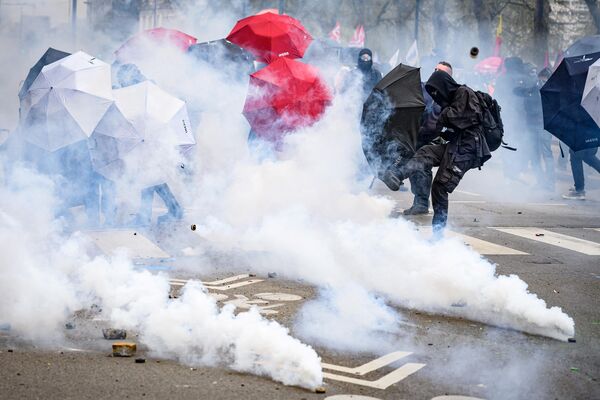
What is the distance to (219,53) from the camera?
39.0ft

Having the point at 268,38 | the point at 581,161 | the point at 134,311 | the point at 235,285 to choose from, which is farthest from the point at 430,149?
the point at 581,161

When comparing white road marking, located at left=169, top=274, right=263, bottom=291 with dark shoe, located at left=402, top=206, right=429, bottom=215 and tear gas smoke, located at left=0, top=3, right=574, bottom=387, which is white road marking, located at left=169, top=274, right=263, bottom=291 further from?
dark shoe, located at left=402, top=206, right=429, bottom=215

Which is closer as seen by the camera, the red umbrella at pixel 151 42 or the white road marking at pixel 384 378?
the white road marking at pixel 384 378

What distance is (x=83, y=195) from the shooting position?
32.4ft

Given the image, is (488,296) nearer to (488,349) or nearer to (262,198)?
(488,349)

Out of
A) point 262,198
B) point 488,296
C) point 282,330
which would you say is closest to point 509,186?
point 262,198

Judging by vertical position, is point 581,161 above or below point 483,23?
below

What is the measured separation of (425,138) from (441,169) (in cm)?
87

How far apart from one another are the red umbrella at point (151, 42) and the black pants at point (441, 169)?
395 cm

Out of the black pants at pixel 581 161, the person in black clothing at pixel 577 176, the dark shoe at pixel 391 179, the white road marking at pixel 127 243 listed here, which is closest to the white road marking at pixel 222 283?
the white road marking at pixel 127 243

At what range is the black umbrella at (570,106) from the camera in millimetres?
12547

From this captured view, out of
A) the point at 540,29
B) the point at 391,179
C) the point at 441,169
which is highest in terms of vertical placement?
the point at 540,29

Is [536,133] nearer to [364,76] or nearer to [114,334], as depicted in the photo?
[364,76]

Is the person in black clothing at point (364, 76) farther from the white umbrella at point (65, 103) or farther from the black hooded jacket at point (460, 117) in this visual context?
the white umbrella at point (65, 103)
